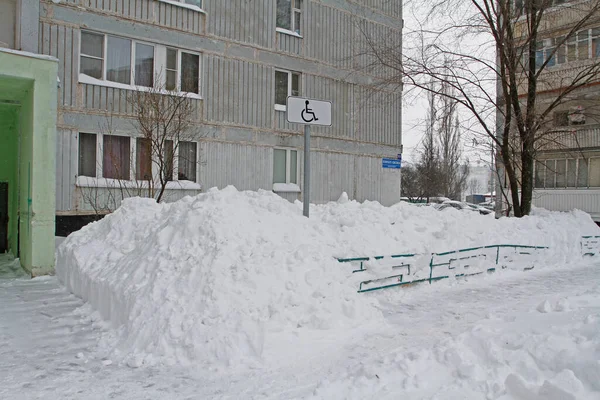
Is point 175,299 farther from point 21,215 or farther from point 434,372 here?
point 21,215

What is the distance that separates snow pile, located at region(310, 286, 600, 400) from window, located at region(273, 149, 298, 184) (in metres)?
12.8

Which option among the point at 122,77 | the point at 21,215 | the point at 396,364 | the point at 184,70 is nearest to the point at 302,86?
the point at 184,70

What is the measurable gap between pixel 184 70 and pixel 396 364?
41.5ft

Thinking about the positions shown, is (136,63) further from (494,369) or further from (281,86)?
(494,369)

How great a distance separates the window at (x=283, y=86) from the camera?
55.9ft

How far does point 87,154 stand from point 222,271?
9.50m

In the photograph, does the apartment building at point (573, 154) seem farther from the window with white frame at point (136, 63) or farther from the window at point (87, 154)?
the window at point (87, 154)

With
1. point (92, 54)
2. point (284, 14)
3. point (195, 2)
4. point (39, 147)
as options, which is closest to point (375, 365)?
point (39, 147)

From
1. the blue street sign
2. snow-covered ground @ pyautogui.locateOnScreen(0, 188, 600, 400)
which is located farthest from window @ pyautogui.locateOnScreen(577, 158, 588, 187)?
snow-covered ground @ pyautogui.locateOnScreen(0, 188, 600, 400)

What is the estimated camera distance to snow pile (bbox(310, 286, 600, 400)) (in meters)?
3.46

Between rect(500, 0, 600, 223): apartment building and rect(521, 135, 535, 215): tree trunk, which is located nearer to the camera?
rect(521, 135, 535, 215): tree trunk

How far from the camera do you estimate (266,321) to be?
4906 mm

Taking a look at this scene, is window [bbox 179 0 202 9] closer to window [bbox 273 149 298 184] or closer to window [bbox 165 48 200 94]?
window [bbox 165 48 200 94]

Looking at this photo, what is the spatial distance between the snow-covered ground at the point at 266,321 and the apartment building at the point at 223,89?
5673 mm
